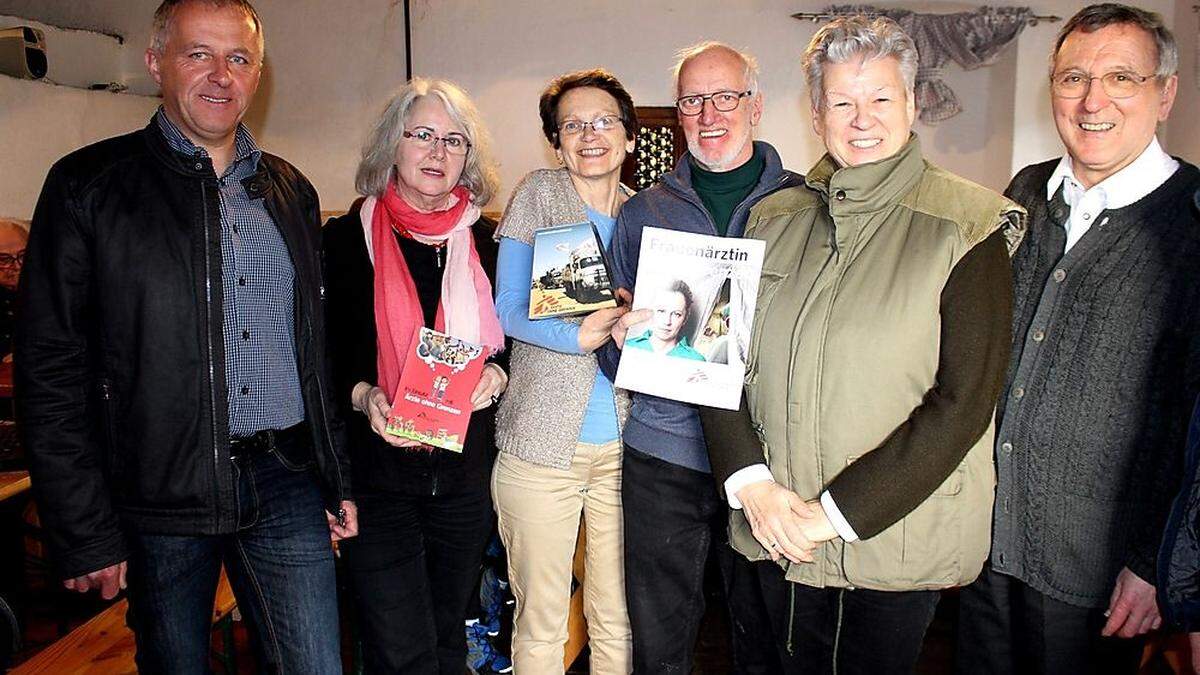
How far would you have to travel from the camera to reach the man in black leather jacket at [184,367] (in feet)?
5.05

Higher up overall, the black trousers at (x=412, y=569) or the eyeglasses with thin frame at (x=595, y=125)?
the eyeglasses with thin frame at (x=595, y=125)

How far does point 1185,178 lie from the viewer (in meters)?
1.54

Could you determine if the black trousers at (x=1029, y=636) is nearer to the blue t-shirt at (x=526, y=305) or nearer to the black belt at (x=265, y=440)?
the blue t-shirt at (x=526, y=305)

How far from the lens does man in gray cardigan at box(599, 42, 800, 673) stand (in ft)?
6.16

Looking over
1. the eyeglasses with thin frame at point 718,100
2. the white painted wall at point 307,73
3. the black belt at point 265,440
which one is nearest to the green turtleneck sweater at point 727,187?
the eyeglasses with thin frame at point 718,100

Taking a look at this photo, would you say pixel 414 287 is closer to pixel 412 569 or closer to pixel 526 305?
pixel 526 305

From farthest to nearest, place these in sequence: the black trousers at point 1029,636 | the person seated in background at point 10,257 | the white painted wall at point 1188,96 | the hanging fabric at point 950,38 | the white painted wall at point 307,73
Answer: the white painted wall at point 307,73 < the hanging fabric at point 950,38 < the white painted wall at point 1188,96 < the person seated in background at point 10,257 < the black trousers at point 1029,636

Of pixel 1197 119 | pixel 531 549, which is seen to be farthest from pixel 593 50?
pixel 531 549

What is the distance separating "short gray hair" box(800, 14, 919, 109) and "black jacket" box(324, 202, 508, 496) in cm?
101

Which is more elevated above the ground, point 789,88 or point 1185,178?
point 789,88

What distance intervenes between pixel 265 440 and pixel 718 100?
A: 1199mm

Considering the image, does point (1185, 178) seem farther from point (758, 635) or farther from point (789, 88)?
point (789, 88)

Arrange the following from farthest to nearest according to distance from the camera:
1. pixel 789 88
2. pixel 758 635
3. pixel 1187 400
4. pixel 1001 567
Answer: pixel 789 88 < pixel 758 635 < pixel 1001 567 < pixel 1187 400

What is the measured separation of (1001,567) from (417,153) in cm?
153
